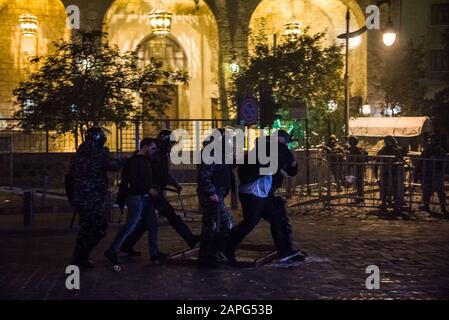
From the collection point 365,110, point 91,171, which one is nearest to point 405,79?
point 365,110

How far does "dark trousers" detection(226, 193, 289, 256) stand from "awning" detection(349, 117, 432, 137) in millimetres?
18842

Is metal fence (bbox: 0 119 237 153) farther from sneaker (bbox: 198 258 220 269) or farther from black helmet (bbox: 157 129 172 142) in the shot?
sneaker (bbox: 198 258 220 269)

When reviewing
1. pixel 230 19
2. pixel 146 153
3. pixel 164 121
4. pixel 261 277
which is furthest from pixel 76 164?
pixel 230 19

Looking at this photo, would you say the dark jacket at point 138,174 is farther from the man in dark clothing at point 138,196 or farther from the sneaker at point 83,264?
the sneaker at point 83,264

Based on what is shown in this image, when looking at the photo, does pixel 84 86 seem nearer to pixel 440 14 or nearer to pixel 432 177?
pixel 432 177

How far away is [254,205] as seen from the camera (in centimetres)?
940

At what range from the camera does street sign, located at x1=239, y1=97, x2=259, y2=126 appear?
1377 cm

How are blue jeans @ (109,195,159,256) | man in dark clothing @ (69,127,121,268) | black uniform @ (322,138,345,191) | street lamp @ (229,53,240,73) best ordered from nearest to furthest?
man in dark clothing @ (69,127,121,268), blue jeans @ (109,195,159,256), black uniform @ (322,138,345,191), street lamp @ (229,53,240,73)

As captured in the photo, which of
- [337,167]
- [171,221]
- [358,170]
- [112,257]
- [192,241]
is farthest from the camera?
[337,167]

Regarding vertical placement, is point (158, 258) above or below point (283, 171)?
below

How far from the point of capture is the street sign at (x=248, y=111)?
13773mm

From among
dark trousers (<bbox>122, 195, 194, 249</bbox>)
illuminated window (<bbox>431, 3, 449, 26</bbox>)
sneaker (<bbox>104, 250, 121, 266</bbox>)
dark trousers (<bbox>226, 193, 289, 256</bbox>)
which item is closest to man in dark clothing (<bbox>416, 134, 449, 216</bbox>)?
dark trousers (<bbox>226, 193, 289, 256</bbox>)

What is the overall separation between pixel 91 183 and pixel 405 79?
24.9 m

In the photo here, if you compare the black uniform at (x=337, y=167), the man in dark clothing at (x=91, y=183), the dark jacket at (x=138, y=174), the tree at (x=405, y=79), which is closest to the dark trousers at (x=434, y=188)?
the black uniform at (x=337, y=167)
